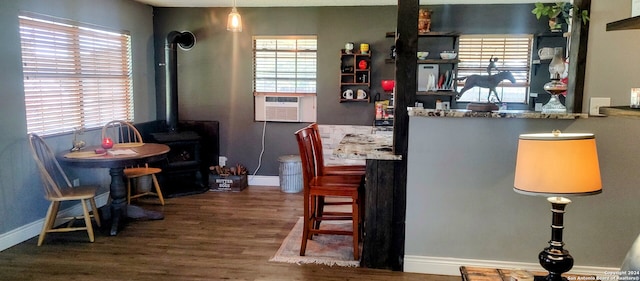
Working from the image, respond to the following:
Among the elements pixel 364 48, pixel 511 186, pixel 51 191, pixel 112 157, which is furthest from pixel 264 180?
pixel 511 186

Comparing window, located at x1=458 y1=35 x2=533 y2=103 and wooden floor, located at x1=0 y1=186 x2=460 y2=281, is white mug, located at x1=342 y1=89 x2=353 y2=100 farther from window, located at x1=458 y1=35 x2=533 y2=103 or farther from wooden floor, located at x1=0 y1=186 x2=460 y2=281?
wooden floor, located at x1=0 y1=186 x2=460 y2=281

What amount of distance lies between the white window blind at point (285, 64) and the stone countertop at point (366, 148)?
1856 mm

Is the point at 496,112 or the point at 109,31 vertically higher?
the point at 109,31

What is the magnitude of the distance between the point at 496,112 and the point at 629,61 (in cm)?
82

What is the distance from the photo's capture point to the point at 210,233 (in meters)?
4.03

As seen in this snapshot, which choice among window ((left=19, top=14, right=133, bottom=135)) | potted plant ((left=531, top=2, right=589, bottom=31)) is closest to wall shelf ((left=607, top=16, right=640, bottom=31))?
potted plant ((left=531, top=2, right=589, bottom=31))

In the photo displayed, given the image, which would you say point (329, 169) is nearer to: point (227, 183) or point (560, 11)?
point (560, 11)

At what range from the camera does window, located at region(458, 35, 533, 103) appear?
207 inches

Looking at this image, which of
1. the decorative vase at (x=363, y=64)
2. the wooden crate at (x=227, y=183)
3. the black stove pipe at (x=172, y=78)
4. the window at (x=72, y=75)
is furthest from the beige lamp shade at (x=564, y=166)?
the black stove pipe at (x=172, y=78)

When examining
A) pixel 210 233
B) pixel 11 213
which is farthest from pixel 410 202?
pixel 11 213

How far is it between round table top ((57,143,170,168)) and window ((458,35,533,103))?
3408mm

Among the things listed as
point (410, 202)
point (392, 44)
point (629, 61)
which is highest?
point (392, 44)

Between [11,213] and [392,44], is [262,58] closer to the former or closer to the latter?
[392,44]

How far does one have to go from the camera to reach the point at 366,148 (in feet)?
11.1
